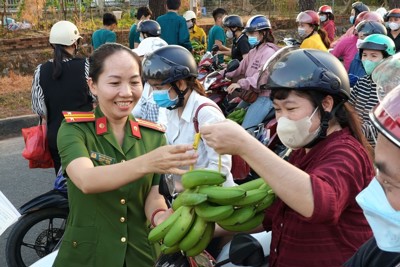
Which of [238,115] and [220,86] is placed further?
[220,86]

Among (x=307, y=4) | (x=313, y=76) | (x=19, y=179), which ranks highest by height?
(x=313, y=76)

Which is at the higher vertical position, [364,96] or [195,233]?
[195,233]

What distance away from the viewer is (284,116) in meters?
2.40

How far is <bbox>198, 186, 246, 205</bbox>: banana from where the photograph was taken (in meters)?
2.37

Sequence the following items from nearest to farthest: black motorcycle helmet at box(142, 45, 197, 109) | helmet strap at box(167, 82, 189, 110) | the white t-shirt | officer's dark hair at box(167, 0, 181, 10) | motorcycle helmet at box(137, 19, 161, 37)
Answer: the white t-shirt → helmet strap at box(167, 82, 189, 110) → black motorcycle helmet at box(142, 45, 197, 109) → motorcycle helmet at box(137, 19, 161, 37) → officer's dark hair at box(167, 0, 181, 10)

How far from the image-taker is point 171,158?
95.3 inches

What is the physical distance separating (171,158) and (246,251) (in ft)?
1.66

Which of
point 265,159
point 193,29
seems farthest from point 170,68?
point 193,29

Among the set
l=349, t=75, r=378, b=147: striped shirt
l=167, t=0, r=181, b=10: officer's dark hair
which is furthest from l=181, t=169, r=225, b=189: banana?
l=167, t=0, r=181, b=10: officer's dark hair

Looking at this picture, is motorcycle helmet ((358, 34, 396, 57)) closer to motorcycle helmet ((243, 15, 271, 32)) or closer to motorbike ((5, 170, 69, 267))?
motorcycle helmet ((243, 15, 271, 32))

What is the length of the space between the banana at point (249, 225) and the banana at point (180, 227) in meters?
0.15

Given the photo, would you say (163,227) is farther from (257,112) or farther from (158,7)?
(158,7)

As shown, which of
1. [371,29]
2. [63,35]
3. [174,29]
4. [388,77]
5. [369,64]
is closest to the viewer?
[388,77]

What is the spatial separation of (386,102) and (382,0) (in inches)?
1067
